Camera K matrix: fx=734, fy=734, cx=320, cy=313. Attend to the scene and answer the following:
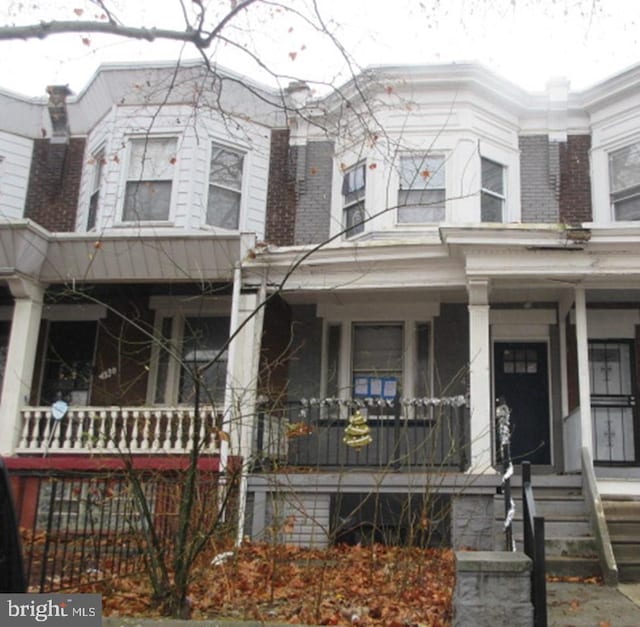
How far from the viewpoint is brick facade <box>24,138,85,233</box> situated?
13.4 m

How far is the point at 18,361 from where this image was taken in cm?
1040

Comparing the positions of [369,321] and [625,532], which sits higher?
[369,321]

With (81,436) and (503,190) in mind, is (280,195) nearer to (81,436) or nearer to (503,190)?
(503,190)

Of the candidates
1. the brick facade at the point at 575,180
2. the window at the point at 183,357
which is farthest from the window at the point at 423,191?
the window at the point at 183,357

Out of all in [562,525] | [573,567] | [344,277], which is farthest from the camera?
[344,277]

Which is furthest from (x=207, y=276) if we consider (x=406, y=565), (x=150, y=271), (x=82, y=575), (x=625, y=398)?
(x=625, y=398)

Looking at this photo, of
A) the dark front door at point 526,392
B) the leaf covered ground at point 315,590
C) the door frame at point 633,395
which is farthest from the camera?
the dark front door at point 526,392

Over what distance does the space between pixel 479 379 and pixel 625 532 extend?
2.32 meters

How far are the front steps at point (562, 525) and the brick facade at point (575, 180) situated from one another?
4977mm

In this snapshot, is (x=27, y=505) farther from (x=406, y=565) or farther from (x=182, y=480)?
Answer: (x=406, y=565)

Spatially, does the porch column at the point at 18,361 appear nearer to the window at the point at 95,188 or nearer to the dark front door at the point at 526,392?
the window at the point at 95,188

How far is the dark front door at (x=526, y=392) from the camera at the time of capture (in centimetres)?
1130

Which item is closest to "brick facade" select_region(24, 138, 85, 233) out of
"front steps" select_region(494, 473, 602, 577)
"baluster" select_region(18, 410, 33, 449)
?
"baluster" select_region(18, 410, 33, 449)

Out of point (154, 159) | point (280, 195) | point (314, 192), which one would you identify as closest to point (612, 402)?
point (314, 192)
